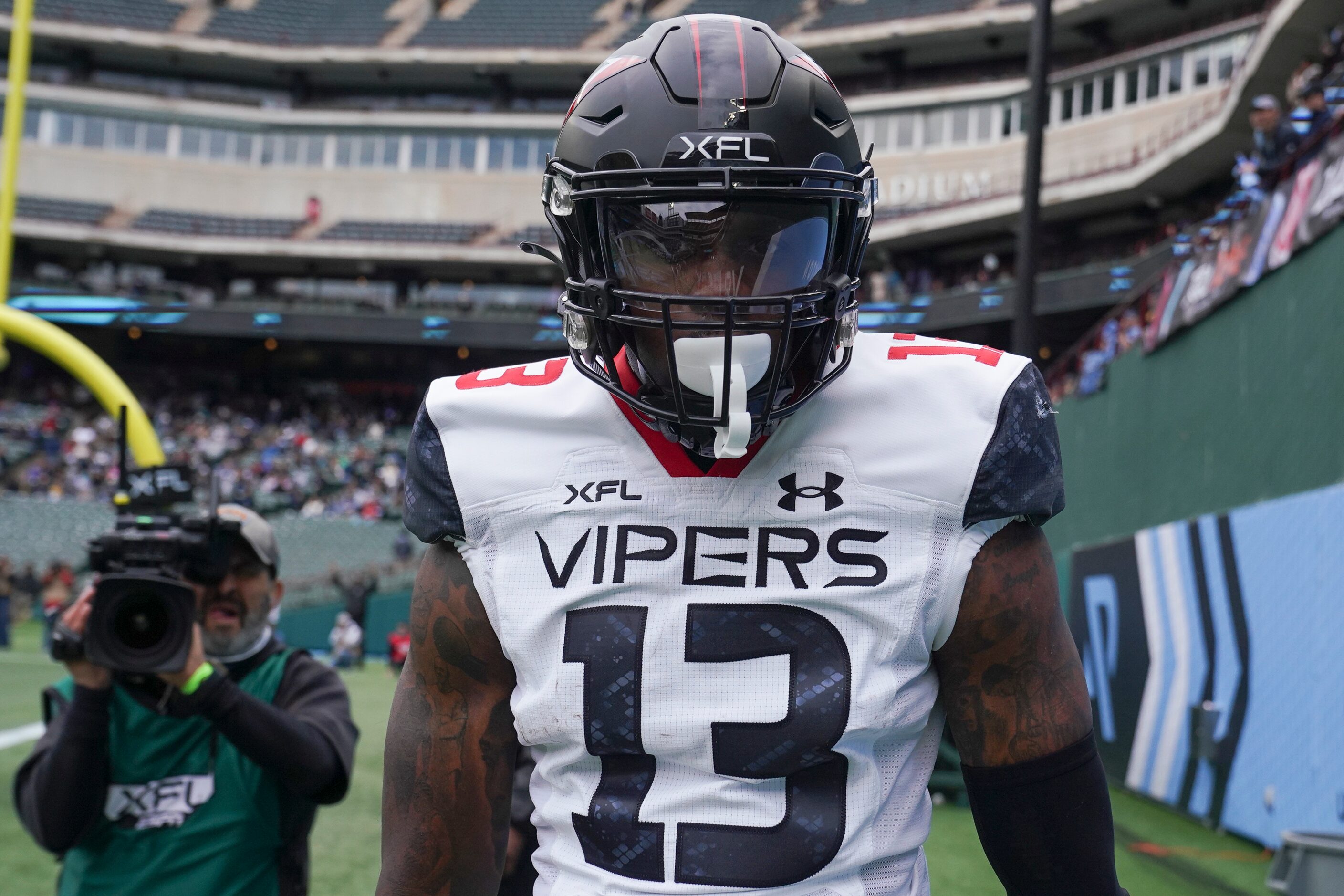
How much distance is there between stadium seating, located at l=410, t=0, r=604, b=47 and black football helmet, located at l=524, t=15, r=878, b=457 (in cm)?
3186

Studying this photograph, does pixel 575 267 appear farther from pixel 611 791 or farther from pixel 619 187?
→ pixel 611 791

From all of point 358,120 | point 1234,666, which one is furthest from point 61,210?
point 1234,666

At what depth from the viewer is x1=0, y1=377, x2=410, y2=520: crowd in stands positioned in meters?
24.6

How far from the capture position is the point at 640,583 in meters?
1.33

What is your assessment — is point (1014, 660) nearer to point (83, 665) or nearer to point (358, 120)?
point (83, 665)

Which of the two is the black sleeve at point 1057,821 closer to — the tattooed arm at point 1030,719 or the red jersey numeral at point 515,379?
the tattooed arm at point 1030,719

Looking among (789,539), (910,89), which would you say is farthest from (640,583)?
(910,89)

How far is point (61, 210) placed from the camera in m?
30.5

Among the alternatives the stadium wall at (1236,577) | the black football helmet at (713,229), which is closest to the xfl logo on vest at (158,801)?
the black football helmet at (713,229)

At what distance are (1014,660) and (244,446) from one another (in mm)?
28011

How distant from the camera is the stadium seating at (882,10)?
27641mm

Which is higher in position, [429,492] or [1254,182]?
[1254,182]

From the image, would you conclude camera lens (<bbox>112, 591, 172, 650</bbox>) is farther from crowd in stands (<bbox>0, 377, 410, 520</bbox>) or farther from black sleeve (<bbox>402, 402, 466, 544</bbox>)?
crowd in stands (<bbox>0, 377, 410, 520</bbox>)

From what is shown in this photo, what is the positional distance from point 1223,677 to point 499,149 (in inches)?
1095
